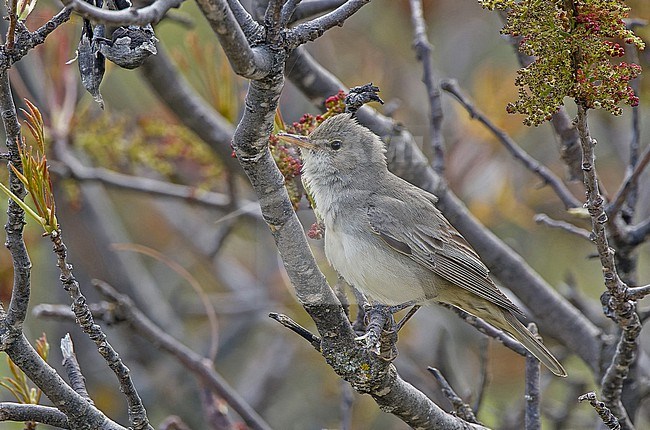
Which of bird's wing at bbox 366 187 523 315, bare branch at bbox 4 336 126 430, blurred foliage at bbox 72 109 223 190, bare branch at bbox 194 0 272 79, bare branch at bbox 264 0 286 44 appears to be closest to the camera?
bare branch at bbox 194 0 272 79

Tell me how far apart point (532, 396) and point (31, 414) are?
1.47 metres

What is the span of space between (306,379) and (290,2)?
4429 mm

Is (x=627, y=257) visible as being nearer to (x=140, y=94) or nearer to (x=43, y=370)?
(x=43, y=370)

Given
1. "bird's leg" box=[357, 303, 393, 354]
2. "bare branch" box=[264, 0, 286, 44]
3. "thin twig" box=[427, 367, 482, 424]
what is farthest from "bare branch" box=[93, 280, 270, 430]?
"bare branch" box=[264, 0, 286, 44]

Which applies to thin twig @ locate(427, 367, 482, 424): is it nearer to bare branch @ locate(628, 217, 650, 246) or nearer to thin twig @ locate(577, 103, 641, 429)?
thin twig @ locate(577, 103, 641, 429)

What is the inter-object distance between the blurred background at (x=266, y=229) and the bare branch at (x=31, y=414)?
2.00 m

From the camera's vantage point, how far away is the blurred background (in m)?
4.41

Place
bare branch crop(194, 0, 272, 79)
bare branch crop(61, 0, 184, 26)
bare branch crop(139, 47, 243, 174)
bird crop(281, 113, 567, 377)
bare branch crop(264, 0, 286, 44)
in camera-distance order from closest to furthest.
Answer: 1. bare branch crop(61, 0, 184, 26)
2. bare branch crop(194, 0, 272, 79)
3. bare branch crop(264, 0, 286, 44)
4. bird crop(281, 113, 567, 377)
5. bare branch crop(139, 47, 243, 174)

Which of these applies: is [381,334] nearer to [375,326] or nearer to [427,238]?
[375,326]

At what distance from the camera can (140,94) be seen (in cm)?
629

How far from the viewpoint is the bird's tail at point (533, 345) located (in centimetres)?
283

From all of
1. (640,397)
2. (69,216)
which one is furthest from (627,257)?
(69,216)

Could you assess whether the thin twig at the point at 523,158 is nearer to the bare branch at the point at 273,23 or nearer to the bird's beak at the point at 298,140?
the bird's beak at the point at 298,140

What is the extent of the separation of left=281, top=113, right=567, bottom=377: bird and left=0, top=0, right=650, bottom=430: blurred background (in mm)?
999
